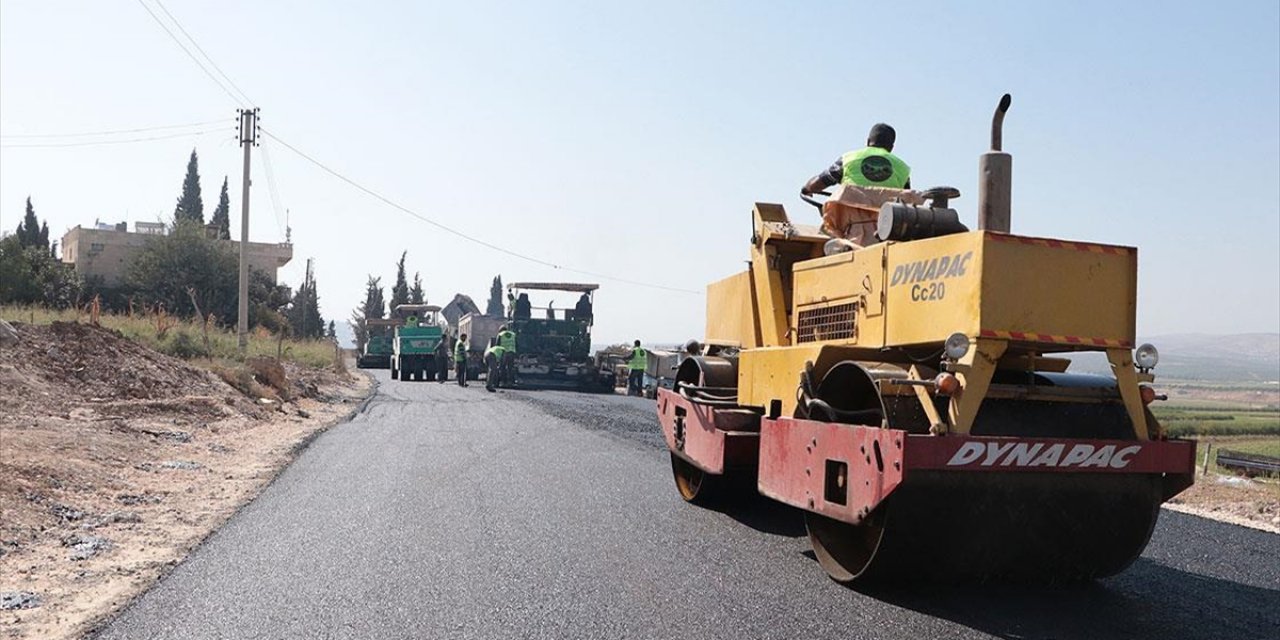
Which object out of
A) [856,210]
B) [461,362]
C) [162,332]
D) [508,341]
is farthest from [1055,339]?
[461,362]

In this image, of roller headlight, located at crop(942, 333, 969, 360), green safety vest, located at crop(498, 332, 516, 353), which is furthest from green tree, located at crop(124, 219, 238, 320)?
roller headlight, located at crop(942, 333, 969, 360)

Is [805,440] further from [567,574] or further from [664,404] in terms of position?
[664,404]

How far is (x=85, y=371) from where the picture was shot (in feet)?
47.3

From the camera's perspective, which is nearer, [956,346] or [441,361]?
[956,346]

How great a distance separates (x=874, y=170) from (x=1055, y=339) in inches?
88.7

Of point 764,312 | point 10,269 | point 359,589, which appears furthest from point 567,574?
point 10,269

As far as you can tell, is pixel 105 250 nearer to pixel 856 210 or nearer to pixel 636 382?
pixel 636 382

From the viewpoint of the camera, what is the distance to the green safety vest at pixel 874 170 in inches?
269

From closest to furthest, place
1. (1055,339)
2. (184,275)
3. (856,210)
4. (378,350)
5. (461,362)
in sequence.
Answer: (1055,339), (856,210), (461,362), (184,275), (378,350)

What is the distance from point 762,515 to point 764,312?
1.52 meters

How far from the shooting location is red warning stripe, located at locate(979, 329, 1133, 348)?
15.8ft

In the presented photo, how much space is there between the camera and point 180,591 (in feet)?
17.3

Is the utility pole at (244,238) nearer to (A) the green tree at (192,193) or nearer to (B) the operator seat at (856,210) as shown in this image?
(B) the operator seat at (856,210)

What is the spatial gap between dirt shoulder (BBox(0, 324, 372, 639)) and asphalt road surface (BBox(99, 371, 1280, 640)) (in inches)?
14.5
